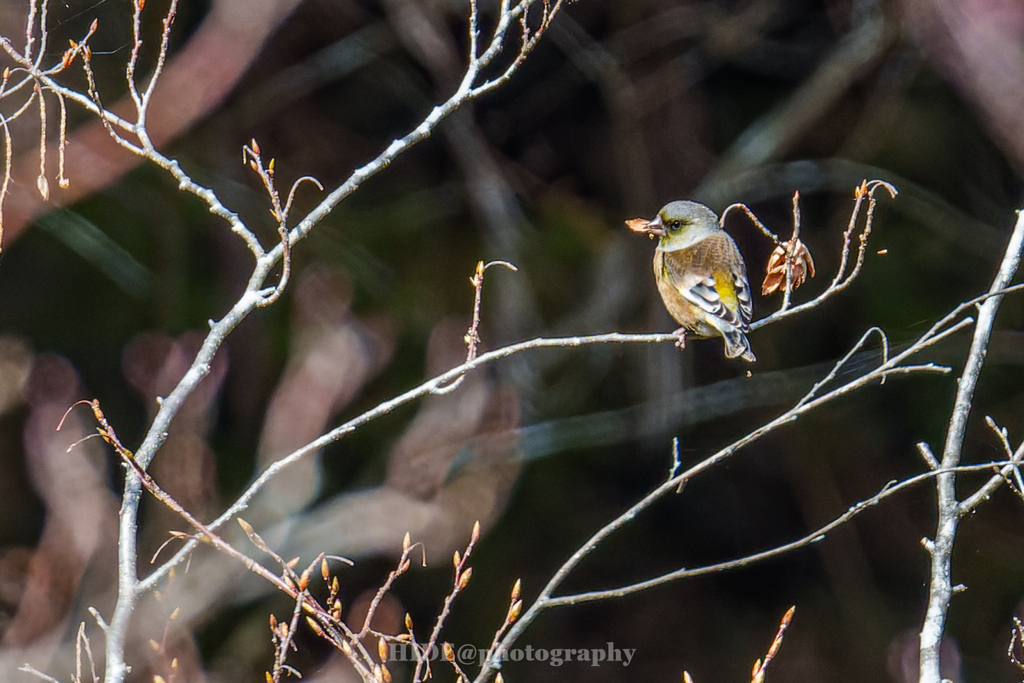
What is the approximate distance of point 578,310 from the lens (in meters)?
7.62

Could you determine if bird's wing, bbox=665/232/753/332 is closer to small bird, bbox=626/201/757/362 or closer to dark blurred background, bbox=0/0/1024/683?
small bird, bbox=626/201/757/362

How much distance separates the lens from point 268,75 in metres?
7.41

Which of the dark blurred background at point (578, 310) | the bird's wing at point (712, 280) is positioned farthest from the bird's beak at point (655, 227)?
the dark blurred background at point (578, 310)

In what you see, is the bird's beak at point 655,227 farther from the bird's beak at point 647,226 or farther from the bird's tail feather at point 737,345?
the bird's tail feather at point 737,345

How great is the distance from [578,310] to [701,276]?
3.85m

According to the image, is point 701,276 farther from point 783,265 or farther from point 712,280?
point 783,265

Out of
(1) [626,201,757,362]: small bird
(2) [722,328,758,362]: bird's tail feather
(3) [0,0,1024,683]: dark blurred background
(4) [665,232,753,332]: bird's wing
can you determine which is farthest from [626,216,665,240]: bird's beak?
(3) [0,0,1024,683]: dark blurred background

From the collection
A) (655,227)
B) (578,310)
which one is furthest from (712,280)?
(578,310)

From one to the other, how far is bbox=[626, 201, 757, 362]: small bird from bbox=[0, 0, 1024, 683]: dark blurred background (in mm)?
2898

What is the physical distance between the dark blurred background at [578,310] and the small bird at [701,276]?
2.90 metres

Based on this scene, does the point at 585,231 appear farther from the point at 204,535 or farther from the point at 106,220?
the point at 204,535

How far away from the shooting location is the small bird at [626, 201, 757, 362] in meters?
3.61

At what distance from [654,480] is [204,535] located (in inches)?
240

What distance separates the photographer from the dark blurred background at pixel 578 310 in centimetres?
675
